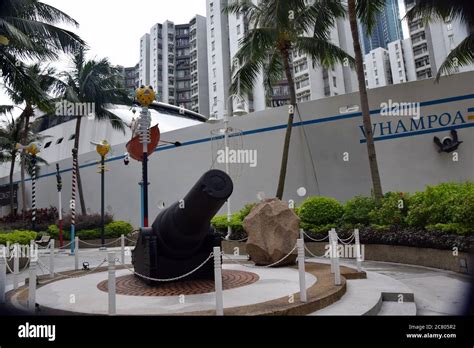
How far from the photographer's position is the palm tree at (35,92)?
32.4 ft

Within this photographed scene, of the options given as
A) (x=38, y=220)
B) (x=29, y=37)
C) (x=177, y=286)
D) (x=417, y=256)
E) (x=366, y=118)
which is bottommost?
(x=417, y=256)

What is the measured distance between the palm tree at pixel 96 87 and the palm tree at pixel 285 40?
33.2 ft

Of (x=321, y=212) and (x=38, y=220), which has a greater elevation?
(x=38, y=220)

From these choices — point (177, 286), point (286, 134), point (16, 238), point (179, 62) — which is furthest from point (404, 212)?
point (179, 62)

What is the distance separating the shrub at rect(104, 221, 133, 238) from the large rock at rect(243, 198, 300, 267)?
1224cm

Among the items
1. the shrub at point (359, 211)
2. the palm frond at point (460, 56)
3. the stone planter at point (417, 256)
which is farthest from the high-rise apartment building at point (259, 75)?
the stone planter at point (417, 256)

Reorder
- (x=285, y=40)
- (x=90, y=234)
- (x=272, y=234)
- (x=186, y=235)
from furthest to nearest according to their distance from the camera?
(x=90, y=234) → (x=285, y=40) → (x=272, y=234) → (x=186, y=235)

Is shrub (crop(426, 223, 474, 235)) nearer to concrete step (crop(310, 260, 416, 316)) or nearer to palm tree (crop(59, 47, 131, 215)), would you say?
concrete step (crop(310, 260, 416, 316))

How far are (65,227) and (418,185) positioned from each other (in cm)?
1764

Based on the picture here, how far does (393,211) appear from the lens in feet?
29.7

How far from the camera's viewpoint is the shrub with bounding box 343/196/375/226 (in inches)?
388

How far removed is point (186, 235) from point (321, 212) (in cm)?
588

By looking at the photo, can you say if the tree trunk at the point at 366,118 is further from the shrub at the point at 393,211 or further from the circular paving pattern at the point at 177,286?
the circular paving pattern at the point at 177,286

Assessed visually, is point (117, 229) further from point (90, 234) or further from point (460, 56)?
point (460, 56)
